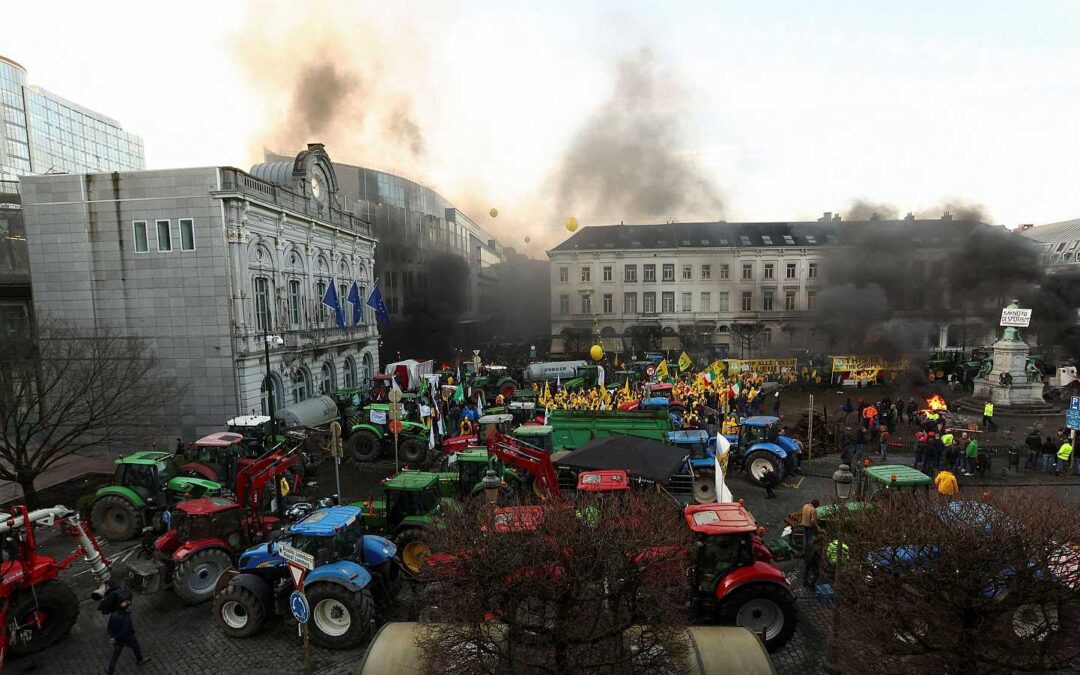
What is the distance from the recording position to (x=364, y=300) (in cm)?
3719

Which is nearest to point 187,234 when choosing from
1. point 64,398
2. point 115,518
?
point 64,398

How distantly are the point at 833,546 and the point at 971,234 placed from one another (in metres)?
32.3

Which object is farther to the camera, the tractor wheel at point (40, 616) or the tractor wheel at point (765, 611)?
the tractor wheel at point (40, 616)

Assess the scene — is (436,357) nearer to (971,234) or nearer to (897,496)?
(971,234)

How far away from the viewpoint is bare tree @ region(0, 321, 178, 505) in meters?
14.4

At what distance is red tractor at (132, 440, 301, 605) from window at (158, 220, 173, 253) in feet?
53.0

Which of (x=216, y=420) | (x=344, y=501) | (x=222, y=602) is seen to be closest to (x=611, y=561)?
(x=222, y=602)

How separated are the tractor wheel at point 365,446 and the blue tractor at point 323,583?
1036 centimetres

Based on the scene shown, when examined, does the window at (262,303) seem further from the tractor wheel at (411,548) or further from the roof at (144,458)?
the tractor wheel at (411,548)

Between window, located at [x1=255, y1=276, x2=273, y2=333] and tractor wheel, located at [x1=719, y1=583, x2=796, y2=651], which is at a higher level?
window, located at [x1=255, y1=276, x2=273, y2=333]

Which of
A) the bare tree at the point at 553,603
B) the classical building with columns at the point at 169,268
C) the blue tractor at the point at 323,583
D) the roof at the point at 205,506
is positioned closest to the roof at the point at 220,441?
the roof at the point at 205,506

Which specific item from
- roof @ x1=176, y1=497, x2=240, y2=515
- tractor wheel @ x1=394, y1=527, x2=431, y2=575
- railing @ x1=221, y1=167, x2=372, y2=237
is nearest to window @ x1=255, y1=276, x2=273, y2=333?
railing @ x1=221, y1=167, x2=372, y2=237

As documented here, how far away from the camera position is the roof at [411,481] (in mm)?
11305

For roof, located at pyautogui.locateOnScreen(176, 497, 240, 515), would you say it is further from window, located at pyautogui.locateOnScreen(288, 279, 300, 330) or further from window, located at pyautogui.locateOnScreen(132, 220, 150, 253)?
window, located at pyautogui.locateOnScreen(288, 279, 300, 330)
